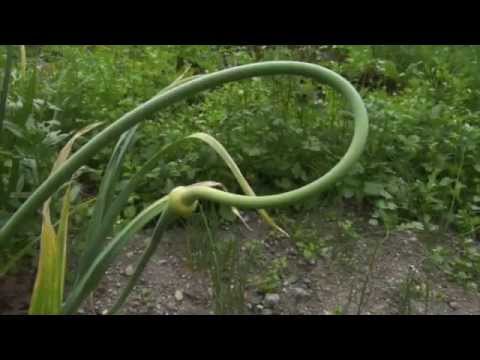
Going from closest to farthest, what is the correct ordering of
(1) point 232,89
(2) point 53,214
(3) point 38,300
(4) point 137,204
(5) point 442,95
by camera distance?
(3) point 38,300 < (2) point 53,214 < (4) point 137,204 < (1) point 232,89 < (5) point 442,95

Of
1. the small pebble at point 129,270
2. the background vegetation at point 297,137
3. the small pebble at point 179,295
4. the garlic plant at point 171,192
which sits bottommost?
the small pebble at point 179,295

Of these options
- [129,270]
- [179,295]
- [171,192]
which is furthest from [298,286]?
[171,192]

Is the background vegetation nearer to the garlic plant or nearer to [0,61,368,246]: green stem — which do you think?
the garlic plant

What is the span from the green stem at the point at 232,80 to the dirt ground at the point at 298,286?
78 cm

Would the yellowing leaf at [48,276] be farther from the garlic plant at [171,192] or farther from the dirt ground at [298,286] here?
the dirt ground at [298,286]

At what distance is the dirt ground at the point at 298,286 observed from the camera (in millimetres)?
1892

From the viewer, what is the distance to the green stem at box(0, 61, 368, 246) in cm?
82

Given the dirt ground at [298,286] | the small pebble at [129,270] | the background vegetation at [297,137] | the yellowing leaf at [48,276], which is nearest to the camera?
the yellowing leaf at [48,276]

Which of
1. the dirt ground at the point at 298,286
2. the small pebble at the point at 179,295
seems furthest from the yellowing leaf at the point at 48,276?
the small pebble at the point at 179,295

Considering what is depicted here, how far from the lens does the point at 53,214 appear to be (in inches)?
73.1

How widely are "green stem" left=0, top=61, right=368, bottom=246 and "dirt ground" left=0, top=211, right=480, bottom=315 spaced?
2.57ft
